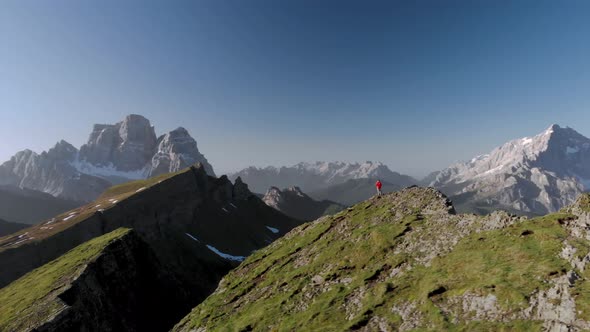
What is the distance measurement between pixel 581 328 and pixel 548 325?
1.41m

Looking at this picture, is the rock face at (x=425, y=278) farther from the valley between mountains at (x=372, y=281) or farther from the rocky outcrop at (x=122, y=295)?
the rocky outcrop at (x=122, y=295)

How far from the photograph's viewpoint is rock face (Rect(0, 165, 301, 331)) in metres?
70.9

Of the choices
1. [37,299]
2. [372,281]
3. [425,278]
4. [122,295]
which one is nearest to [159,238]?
[122,295]

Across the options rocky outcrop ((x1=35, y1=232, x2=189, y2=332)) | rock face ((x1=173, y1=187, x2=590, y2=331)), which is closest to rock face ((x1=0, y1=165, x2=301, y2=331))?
rocky outcrop ((x1=35, y1=232, x2=189, y2=332))

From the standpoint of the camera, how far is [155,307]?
209 feet


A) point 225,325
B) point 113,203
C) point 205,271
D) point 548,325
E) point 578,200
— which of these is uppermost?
point 113,203

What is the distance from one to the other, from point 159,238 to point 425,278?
12996cm

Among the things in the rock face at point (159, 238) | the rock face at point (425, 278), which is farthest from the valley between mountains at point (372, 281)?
the rock face at point (159, 238)

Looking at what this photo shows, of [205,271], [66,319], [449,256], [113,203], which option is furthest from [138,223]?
[449,256]

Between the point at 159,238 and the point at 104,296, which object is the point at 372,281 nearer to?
the point at 104,296

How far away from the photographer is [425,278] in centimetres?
2544

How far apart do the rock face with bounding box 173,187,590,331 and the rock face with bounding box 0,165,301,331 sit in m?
32.3

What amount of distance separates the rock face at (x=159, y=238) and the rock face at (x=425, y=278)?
3234cm

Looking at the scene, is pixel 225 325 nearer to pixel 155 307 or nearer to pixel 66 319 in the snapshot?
pixel 66 319
